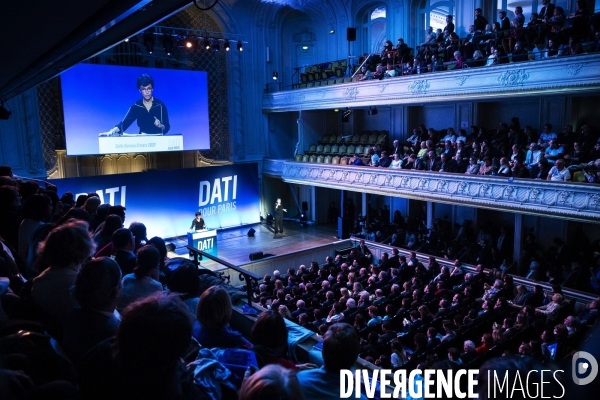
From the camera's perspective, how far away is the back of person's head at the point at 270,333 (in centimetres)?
281

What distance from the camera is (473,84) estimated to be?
1279 cm


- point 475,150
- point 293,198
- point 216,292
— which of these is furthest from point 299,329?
point 293,198

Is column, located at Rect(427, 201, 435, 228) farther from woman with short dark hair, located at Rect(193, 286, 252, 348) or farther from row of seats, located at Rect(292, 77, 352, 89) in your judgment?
woman with short dark hair, located at Rect(193, 286, 252, 348)

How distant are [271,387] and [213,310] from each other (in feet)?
4.70

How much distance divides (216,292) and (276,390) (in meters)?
1.45

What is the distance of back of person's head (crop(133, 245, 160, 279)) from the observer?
3.37 meters

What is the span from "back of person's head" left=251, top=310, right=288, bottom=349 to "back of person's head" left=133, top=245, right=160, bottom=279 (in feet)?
3.43

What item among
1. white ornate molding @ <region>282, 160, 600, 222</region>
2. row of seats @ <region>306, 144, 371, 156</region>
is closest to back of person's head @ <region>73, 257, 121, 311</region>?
white ornate molding @ <region>282, 160, 600, 222</region>

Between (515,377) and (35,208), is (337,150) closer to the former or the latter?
(35,208)

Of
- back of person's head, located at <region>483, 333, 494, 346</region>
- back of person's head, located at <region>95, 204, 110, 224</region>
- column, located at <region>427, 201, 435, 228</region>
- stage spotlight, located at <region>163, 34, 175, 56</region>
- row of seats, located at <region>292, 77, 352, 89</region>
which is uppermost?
A: stage spotlight, located at <region>163, 34, 175, 56</region>

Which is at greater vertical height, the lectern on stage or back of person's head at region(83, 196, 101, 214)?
back of person's head at region(83, 196, 101, 214)

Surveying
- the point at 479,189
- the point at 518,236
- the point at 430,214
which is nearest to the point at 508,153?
the point at 479,189

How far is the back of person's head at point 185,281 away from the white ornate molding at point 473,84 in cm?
1055

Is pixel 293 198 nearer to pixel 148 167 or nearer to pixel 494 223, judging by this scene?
pixel 148 167
